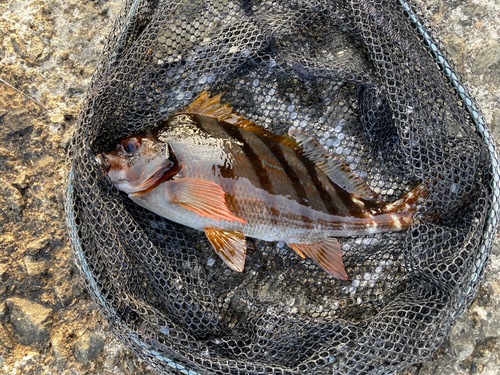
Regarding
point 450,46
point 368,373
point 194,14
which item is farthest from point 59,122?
point 450,46

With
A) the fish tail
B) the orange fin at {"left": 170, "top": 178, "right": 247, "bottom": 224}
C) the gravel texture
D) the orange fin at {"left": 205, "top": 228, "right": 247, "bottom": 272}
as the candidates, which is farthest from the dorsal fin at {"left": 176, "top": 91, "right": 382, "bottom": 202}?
the gravel texture

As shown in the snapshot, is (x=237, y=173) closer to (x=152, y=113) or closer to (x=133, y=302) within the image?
(x=152, y=113)

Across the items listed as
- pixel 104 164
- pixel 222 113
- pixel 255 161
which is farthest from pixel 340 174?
pixel 104 164

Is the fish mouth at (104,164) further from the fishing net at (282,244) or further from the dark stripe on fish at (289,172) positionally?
the dark stripe on fish at (289,172)

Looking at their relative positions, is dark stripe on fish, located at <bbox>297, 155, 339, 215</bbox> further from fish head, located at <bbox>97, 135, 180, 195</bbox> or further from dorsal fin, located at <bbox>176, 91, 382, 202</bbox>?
fish head, located at <bbox>97, 135, 180, 195</bbox>

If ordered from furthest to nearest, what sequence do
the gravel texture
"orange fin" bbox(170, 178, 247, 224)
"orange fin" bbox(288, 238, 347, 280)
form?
1. the gravel texture
2. "orange fin" bbox(288, 238, 347, 280)
3. "orange fin" bbox(170, 178, 247, 224)

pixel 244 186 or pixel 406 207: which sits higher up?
pixel 244 186

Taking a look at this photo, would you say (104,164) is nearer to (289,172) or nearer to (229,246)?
(229,246)
